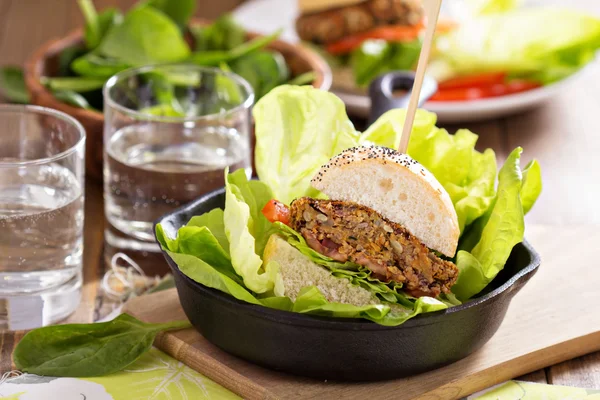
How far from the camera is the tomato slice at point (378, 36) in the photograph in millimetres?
3342

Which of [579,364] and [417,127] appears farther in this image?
[417,127]

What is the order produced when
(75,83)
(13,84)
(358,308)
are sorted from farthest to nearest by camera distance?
(13,84) → (75,83) → (358,308)

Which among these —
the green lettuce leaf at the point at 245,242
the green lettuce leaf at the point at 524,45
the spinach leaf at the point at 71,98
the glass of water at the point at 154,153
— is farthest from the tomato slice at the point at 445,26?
the green lettuce leaf at the point at 245,242

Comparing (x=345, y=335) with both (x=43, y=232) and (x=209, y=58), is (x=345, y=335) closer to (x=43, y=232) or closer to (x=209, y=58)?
(x=43, y=232)

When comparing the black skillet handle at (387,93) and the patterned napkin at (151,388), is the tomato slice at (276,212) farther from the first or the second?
the black skillet handle at (387,93)

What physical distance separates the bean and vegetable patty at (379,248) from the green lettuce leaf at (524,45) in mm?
1730

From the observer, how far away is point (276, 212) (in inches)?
74.0

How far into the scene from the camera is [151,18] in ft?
9.07

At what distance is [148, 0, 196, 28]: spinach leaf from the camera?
305cm

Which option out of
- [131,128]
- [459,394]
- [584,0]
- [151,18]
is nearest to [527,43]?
[584,0]

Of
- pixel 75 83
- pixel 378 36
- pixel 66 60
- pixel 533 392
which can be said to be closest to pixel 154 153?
pixel 75 83

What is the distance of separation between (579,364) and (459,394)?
0.32m

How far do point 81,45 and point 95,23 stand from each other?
0.09 metres

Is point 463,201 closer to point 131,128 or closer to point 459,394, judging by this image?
point 459,394
